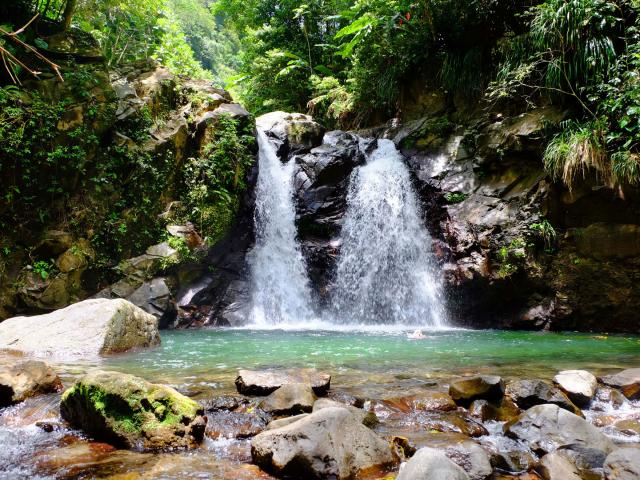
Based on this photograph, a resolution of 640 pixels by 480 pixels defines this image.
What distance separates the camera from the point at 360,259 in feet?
40.3

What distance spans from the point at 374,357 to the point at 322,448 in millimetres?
3835

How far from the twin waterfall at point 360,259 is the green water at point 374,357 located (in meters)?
2.13

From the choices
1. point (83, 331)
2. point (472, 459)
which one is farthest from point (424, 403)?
point (83, 331)

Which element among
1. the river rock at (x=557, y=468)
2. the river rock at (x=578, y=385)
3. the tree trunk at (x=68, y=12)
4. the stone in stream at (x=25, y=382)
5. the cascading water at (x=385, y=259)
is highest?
the tree trunk at (x=68, y=12)

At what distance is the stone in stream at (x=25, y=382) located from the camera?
4.19 m

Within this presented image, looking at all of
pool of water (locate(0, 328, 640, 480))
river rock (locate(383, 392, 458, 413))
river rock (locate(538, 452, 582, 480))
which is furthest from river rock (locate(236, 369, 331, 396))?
river rock (locate(538, 452, 582, 480))

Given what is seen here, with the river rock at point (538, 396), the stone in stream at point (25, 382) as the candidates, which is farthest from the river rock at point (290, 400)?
the stone in stream at point (25, 382)

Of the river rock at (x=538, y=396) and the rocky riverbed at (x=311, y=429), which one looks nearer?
the rocky riverbed at (x=311, y=429)

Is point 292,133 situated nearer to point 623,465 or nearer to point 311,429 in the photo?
point 311,429

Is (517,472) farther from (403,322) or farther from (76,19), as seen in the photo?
(76,19)

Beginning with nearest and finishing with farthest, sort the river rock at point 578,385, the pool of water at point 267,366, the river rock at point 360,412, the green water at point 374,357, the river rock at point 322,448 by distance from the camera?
the river rock at point 322,448
the pool of water at point 267,366
the river rock at point 360,412
the river rock at point 578,385
the green water at point 374,357

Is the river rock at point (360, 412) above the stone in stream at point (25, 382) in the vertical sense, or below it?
below

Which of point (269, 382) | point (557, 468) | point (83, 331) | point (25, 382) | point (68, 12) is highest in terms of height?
point (68, 12)

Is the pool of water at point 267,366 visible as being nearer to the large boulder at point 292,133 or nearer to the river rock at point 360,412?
the river rock at point 360,412
